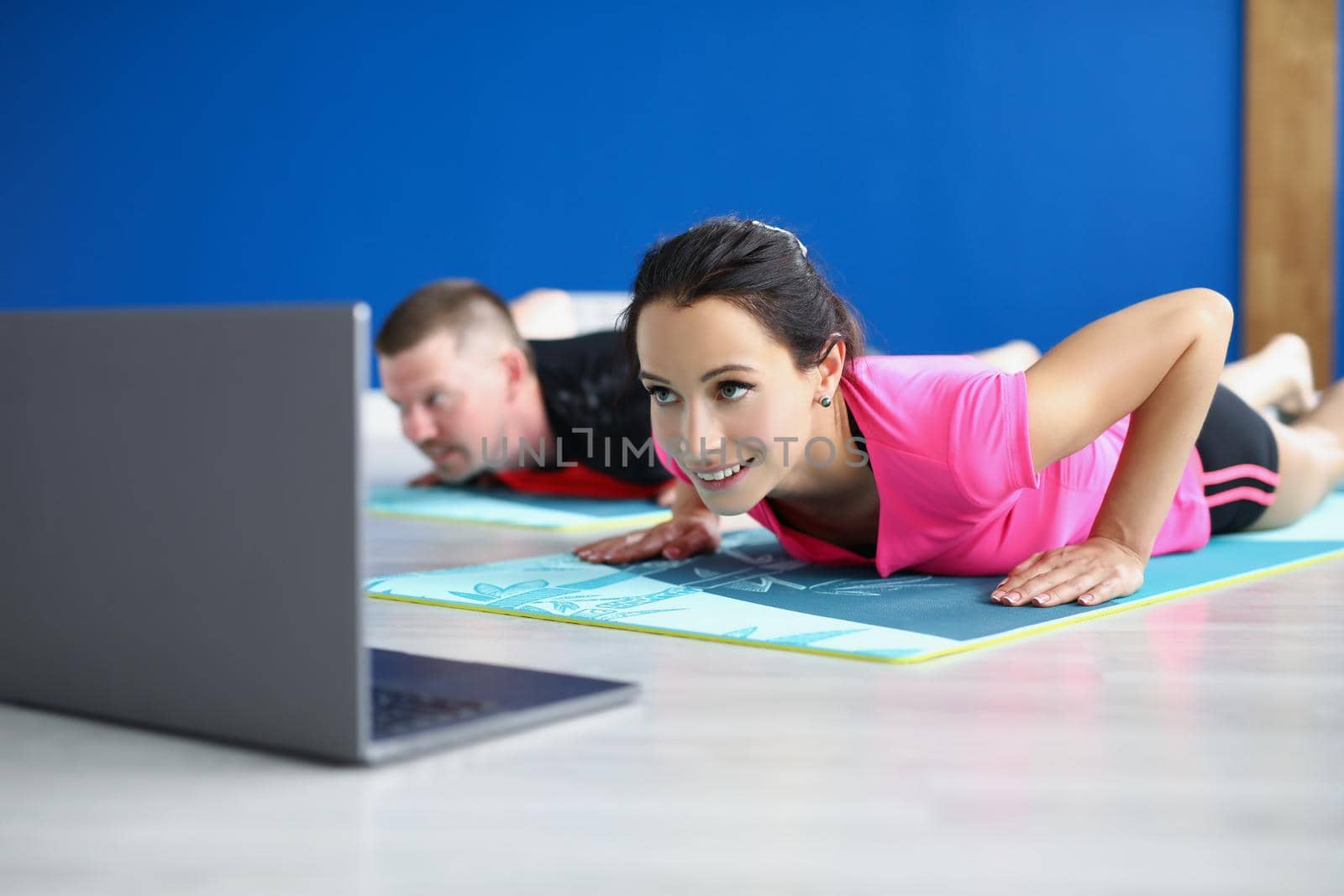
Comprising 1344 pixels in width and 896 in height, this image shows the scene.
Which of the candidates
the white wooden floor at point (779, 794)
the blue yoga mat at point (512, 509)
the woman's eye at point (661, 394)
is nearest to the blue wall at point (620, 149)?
the blue yoga mat at point (512, 509)

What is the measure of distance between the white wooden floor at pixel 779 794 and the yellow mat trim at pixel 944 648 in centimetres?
3

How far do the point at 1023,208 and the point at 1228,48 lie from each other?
30.1 inches

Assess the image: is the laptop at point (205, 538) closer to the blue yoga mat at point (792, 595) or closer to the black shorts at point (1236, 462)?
the blue yoga mat at point (792, 595)

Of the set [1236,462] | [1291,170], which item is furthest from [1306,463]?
[1291,170]

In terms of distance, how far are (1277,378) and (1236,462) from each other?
32.0 inches

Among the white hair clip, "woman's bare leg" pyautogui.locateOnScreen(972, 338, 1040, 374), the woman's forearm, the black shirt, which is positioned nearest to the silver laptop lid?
the white hair clip

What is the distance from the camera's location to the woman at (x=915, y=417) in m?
1.56

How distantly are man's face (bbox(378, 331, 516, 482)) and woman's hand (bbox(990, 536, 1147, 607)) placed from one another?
1245 millimetres

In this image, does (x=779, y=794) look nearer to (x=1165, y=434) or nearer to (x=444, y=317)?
(x=1165, y=434)

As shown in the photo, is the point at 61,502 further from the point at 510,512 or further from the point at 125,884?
the point at 510,512

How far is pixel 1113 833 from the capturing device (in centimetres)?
84

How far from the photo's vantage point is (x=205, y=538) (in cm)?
95

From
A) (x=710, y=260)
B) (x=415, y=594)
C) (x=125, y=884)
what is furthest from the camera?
(x=415, y=594)

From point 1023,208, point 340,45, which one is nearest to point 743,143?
point 1023,208
